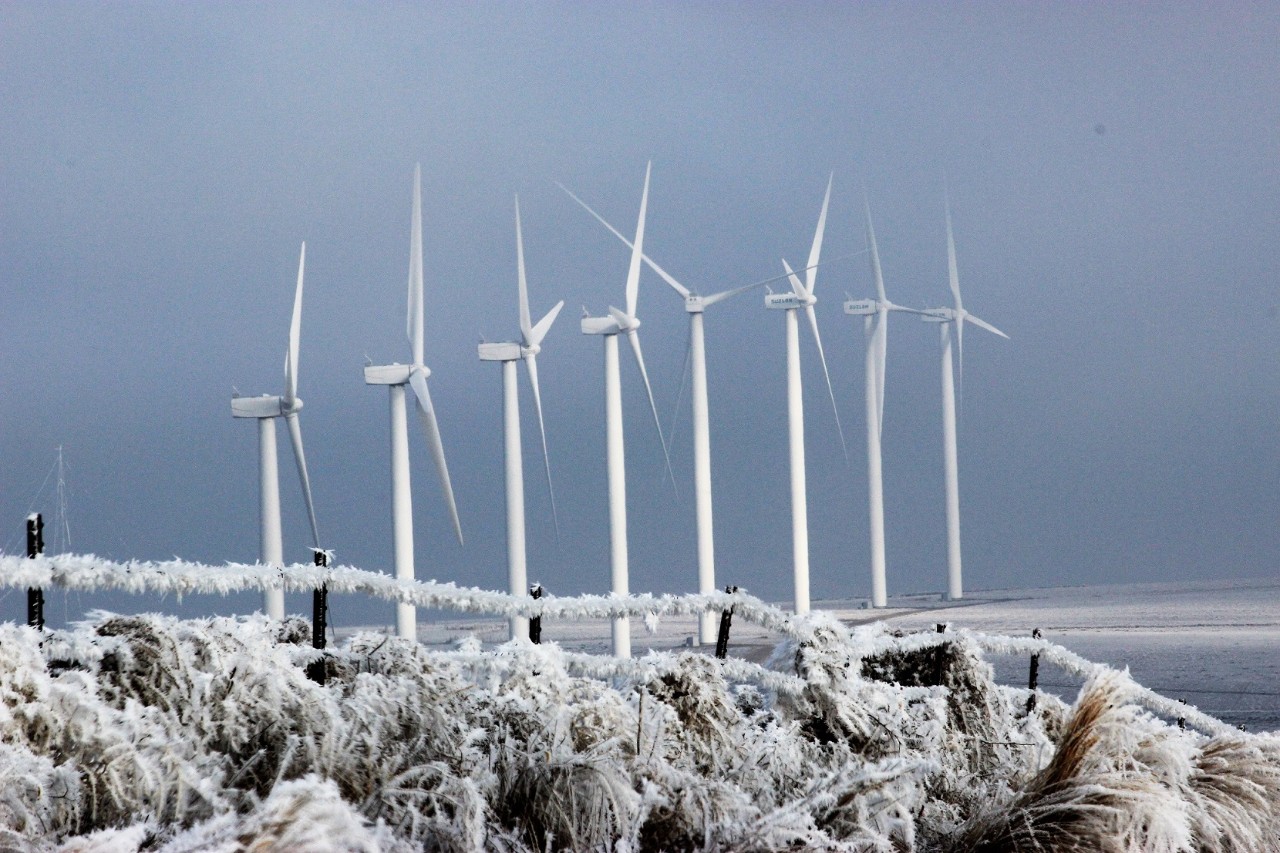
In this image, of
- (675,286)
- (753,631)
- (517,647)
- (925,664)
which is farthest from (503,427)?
(517,647)

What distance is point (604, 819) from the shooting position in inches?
174

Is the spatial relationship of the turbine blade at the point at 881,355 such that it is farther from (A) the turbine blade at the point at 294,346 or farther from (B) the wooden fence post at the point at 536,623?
(B) the wooden fence post at the point at 536,623

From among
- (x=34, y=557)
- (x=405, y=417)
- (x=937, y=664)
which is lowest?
(x=937, y=664)

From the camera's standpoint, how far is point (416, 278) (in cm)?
3378

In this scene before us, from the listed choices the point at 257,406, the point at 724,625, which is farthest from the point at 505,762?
the point at 257,406

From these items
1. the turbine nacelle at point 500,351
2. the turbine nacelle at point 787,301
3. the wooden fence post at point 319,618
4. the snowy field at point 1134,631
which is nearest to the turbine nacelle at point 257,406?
the turbine nacelle at point 500,351

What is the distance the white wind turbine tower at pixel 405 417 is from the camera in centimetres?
3231

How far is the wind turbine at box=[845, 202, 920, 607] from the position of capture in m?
47.3

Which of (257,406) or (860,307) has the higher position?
(860,307)

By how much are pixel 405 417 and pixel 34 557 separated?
112ft

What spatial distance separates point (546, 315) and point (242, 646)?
3590cm

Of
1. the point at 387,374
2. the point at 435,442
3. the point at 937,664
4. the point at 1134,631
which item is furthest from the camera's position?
the point at 1134,631

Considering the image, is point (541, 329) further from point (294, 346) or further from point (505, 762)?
point (505, 762)

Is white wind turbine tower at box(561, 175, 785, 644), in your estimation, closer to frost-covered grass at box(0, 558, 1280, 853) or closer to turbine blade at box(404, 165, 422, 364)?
turbine blade at box(404, 165, 422, 364)
